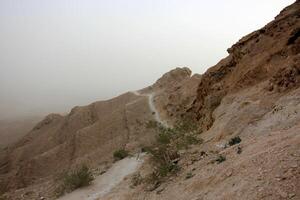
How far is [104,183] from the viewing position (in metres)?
17.1

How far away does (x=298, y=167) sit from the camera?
7.04m

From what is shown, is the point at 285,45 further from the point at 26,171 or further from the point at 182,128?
the point at 26,171

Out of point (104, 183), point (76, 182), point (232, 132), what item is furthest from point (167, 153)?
point (76, 182)

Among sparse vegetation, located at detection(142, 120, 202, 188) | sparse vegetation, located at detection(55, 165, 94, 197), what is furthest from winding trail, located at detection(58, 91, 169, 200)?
sparse vegetation, located at detection(142, 120, 202, 188)

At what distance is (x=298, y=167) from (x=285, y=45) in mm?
13075

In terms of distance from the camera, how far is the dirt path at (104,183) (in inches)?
602

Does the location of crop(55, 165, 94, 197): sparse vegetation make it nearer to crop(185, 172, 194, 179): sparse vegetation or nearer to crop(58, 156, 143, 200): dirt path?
crop(58, 156, 143, 200): dirt path

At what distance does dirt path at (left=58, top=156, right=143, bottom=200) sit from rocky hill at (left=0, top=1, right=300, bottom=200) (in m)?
1.04

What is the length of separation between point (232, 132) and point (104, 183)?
649cm

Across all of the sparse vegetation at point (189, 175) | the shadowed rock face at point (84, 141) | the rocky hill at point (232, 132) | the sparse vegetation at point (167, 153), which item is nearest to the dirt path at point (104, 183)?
the rocky hill at point (232, 132)

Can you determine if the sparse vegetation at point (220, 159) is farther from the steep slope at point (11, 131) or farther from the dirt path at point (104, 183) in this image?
the steep slope at point (11, 131)

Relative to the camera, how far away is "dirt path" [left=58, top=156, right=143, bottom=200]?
1530 cm

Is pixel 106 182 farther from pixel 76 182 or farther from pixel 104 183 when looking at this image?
pixel 76 182

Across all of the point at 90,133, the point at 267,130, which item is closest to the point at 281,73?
the point at 267,130
